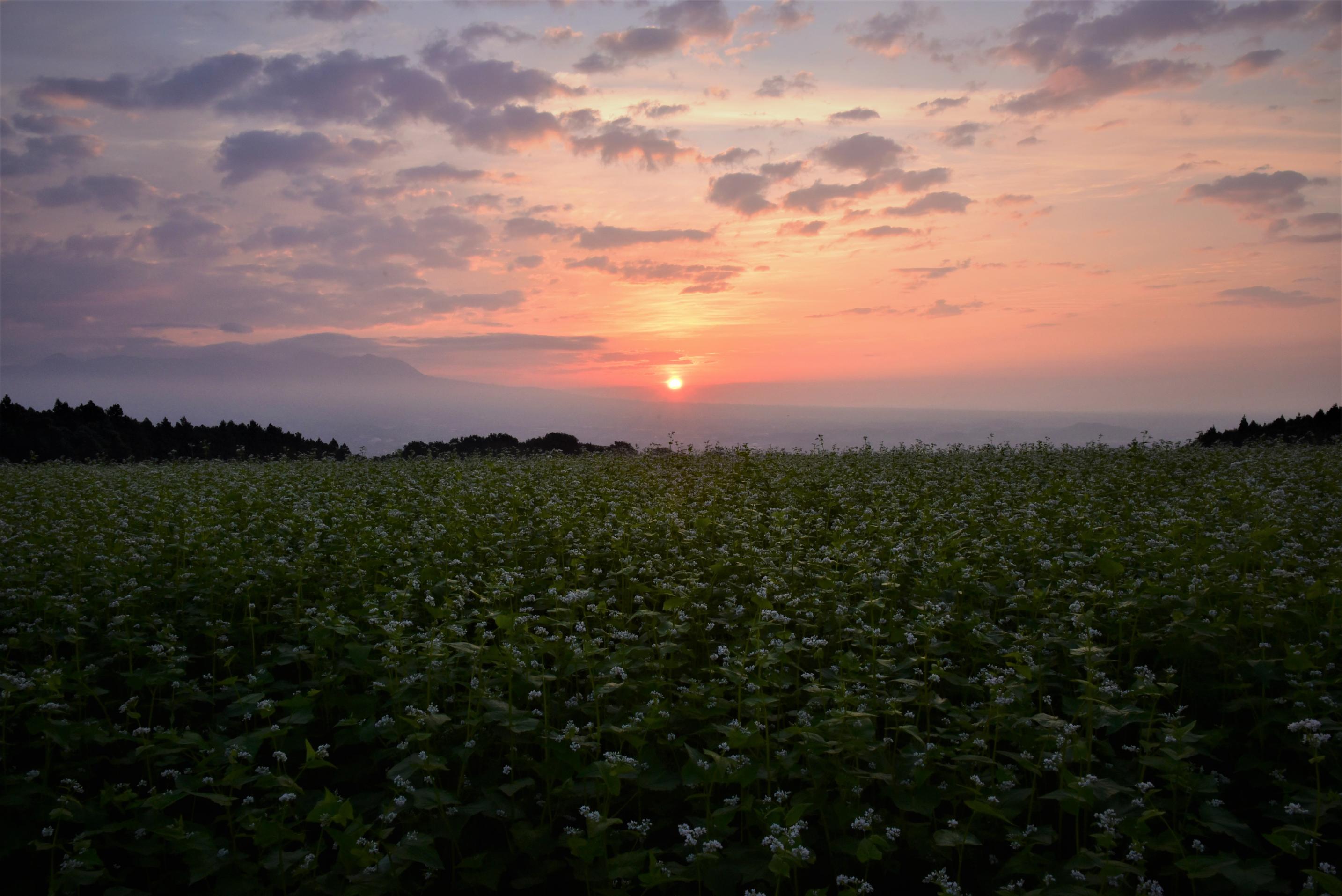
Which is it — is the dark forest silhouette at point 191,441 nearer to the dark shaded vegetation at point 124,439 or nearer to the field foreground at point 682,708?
the dark shaded vegetation at point 124,439

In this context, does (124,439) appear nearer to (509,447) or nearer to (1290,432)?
(509,447)

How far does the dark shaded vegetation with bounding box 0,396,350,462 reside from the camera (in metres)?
25.8

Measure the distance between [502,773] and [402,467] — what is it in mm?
15385

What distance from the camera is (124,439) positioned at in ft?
91.0

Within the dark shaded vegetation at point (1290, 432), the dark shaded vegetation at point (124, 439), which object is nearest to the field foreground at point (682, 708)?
the dark shaded vegetation at point (1290, 432)

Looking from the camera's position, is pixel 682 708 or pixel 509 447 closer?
pixel 682 708

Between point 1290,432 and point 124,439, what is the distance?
37538 millimetres

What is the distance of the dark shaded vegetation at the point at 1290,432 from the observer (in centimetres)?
2202

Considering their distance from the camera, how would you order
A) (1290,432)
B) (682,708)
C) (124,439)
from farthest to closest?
1. (124,439)
2. (1290,432)
3. (682,708)

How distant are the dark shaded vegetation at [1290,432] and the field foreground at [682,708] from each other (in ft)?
49.7

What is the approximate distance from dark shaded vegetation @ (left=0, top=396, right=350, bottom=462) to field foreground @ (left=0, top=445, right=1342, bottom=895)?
1859 cm

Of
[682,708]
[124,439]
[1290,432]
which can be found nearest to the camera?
[682,708]

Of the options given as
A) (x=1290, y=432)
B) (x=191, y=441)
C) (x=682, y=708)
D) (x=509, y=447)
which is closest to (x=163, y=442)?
(x=191, y=441)

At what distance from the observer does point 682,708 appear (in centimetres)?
579
